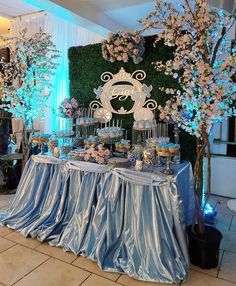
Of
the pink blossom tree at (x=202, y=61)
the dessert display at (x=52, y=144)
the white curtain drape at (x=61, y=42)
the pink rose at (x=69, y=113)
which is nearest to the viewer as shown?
the pink blossom tree at (x=202, y=61)

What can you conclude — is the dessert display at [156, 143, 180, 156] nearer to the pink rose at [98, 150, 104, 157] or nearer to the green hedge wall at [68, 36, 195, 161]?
the pink rose at [98, 150, 104, 157]

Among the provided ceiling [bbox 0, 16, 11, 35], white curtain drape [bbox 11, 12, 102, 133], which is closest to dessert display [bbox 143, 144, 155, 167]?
white curtain drape [bbox 11, 12, 102, 133]

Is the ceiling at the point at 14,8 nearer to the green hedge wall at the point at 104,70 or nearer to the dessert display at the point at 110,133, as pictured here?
the green hedge wall at the point at 104,70

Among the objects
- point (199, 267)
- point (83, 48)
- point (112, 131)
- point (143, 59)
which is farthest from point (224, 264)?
point (83, 48)

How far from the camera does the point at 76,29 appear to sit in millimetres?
4867

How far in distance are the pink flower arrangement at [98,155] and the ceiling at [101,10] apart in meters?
1.74

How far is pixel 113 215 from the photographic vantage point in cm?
243

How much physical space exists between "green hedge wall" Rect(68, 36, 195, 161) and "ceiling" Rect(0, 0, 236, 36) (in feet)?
1.34

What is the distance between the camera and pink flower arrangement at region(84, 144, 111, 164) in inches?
107

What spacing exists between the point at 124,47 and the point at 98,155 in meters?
1.37

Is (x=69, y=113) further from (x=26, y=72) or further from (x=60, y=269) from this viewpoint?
(x=60, y=269)

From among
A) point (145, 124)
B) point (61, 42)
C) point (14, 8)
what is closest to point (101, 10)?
point (61, 42)

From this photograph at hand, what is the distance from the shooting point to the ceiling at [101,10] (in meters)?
3.04

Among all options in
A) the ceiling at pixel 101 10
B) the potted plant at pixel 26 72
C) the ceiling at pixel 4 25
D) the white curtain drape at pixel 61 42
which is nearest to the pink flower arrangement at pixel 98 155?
the potted plant at pixel 26 72
